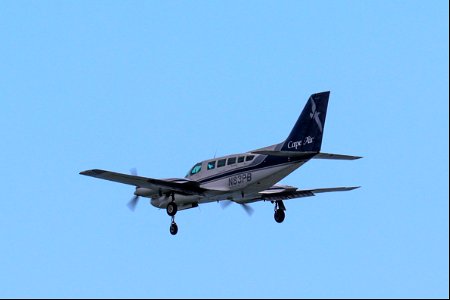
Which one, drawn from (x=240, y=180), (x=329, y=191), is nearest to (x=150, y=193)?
(x=240, y=180)

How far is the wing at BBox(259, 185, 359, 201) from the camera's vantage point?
234ft

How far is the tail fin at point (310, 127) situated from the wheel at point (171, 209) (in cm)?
803

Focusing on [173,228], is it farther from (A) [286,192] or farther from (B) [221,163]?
(A) [286,192]

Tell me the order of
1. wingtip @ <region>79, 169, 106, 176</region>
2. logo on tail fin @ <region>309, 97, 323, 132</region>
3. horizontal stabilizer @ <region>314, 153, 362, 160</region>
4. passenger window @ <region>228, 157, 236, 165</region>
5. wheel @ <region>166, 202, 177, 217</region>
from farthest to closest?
wheel @ <region>166, 202, 177, 217</region> < passenger window @ <region>228, 157, 236, 165</region> < logo on tail fin @ <region>309, 97, 323, 132</region> < wingtip @ <region>79, 169, 106, 176</region> < horizontal stabilizer @ <region>314, 153, 362, 160</region>

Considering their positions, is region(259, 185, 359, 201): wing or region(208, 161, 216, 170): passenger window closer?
region(208, 161, 216, 170): passenger window

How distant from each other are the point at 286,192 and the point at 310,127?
21.4 ft

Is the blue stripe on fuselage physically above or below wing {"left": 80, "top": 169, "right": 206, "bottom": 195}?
above

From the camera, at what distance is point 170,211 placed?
7050 cm

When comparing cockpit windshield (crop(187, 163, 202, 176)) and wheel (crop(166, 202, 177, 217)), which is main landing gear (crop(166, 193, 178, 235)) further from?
cockpit windshield (crop(187, 163, 202, 176))

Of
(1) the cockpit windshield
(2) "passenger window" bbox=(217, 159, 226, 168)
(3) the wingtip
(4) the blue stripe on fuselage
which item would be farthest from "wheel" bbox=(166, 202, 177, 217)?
(3) the wingtip

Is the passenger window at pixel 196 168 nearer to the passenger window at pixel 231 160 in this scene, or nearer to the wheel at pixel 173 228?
the passenger window at pixel 231 160

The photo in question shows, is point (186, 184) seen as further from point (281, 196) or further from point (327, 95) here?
point (327, 95)

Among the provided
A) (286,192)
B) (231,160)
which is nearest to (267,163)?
(231,160)

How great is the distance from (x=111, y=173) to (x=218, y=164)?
677 centimetres
